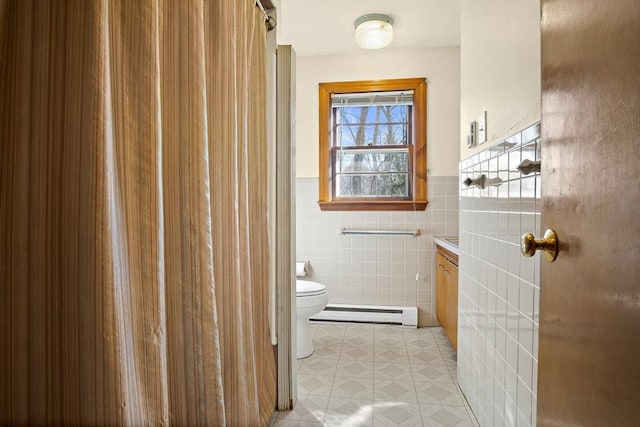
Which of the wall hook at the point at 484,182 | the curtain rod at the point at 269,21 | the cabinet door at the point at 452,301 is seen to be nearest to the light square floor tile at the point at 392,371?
the cabinet door at the point at 452,301

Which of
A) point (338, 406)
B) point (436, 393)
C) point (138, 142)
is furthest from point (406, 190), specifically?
point (138, 142)

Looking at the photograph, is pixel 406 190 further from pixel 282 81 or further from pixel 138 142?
pixel 138 142

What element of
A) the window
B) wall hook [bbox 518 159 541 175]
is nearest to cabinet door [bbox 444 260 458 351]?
Answer: the window

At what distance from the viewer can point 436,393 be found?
1.90m

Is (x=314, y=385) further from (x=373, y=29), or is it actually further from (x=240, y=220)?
(x=373, y=29)

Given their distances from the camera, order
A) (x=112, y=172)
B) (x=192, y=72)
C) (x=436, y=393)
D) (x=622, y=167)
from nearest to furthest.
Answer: (x=622, y=167) < (x=112, y=172) < (x=192, y=72) < (x=436, y=393)

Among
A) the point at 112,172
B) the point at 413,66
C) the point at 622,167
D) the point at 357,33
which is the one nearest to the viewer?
the point at 622,167

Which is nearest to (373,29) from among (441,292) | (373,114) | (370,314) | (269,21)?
(373,114)

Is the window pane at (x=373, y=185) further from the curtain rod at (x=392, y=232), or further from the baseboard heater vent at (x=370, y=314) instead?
the baseboard heater vent at (x=370, y=314)

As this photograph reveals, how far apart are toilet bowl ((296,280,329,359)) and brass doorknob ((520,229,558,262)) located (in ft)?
5.76

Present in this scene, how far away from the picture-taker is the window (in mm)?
3064

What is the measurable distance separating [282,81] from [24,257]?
139 cm

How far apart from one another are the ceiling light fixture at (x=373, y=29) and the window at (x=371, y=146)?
1.56ft

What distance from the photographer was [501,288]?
1.33 metres
